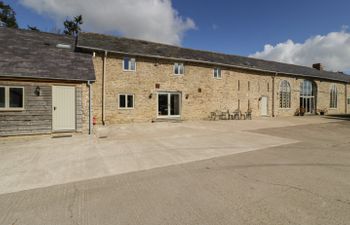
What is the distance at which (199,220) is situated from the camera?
9.17 ft

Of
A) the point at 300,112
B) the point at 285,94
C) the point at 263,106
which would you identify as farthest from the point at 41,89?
the point at 300,112

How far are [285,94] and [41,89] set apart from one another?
22.6 m

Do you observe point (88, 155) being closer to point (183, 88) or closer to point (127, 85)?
point (127, 85)

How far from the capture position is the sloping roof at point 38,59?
8938 millimetres

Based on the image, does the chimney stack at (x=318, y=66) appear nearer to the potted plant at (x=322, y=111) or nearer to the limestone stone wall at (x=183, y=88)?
the potted plant at (x=322, y=111)

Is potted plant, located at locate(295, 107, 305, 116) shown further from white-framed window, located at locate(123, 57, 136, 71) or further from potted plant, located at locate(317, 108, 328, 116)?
white-framed window, located at locate(123, 57, 136, 71)

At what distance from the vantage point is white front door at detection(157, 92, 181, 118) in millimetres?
15773

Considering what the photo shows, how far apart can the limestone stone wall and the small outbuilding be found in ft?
9.86

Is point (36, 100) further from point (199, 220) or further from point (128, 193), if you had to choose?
point (199, 220)

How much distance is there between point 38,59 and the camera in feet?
32.6

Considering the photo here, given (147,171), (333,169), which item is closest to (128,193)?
(147,171)

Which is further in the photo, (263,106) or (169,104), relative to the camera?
(263,106)

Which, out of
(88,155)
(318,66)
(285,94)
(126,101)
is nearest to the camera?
(88,155)

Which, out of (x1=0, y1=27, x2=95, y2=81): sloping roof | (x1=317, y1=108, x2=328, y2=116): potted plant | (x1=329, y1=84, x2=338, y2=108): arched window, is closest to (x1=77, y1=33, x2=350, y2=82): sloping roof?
(x1=0, y1=27, x2=95, y2=81): sloping roof
